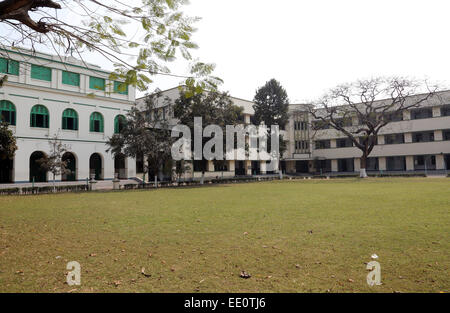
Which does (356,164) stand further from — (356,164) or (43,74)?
(43,74)

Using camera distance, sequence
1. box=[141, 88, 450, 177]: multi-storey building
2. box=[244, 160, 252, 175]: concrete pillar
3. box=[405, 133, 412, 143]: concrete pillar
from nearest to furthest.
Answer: box=[141, 88, 450, 177]: multi-storey building → box=[405, 133, 412, 143]: concrete pillar → box=[244, 160, 252, 175]: concrete pillar

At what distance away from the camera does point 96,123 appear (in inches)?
1452

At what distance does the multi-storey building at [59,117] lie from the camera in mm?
30156

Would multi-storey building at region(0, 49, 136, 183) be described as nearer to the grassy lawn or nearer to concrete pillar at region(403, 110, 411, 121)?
the grassy lawn

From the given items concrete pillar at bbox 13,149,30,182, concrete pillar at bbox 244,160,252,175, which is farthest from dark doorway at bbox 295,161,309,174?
concrete pillar at bbox 13,149,30,182

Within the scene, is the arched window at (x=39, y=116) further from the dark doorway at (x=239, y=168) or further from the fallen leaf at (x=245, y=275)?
the fallen leaf at (x=245, y=275)

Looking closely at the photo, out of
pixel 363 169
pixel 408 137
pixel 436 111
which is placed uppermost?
pixel 436 111

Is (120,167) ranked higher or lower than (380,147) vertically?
lower

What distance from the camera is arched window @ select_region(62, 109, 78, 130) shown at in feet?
112

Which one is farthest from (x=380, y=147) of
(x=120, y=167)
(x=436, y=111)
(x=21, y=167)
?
(x=21, y=167)

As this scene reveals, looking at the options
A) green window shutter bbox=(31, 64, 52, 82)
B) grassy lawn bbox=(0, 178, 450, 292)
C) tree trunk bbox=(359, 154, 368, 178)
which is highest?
green window shutter bbox=(31, 64, 52, 82)

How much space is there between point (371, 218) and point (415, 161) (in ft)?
166

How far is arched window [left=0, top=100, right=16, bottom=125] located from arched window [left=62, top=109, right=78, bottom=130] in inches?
190

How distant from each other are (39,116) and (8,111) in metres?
2.80
